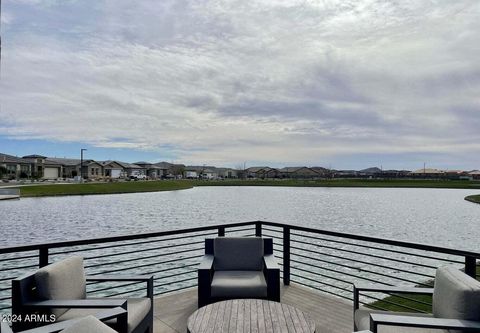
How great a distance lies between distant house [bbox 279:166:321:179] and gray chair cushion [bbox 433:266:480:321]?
83836 mm

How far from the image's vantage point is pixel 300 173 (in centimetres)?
8894

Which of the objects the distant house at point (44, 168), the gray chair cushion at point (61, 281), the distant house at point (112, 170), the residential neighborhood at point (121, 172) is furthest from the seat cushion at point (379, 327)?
the distant house at point (112, 170)

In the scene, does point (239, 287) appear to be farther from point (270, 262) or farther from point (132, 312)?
point (132, 312)

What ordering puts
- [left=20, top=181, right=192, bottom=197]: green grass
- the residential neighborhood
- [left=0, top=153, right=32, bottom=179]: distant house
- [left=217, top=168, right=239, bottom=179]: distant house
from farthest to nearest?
[left=217, top=168, right=239, bottom=179]: distant house, the residential neighborhood, [left=0, top=153, right=32, bottom=179]: distant house, [left=20, top=181, right=192, bottom=197]: green grass

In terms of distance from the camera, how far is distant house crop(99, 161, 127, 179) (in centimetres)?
7062

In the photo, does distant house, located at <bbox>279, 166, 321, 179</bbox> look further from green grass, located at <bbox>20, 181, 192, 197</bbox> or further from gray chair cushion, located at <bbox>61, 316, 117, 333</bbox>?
gray chair cushion, located at <bbox>61, 316, 117, 333</bbox>

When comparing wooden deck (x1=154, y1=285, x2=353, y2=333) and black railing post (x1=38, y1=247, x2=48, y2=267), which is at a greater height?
black railing post (x1=38, y1=247, x2=48, y2=267)

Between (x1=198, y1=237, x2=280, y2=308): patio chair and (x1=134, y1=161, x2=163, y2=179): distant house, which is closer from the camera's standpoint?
(x1=198, y1=237, x2=280, y2=308): patio chair

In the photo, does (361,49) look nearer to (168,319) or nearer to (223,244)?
(223,244)

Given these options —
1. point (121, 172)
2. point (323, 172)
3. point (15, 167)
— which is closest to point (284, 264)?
point (15, 167)

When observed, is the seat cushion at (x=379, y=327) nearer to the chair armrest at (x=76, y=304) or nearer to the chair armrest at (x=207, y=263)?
the chair armrest at (x=207, y=263)

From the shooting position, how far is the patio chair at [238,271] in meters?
3.29

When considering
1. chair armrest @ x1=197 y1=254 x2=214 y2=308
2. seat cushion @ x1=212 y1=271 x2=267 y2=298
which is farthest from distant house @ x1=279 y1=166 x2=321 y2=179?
chair armrest @ x1=197 y1=254 x2=214 y2=308

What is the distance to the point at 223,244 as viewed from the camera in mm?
3922
